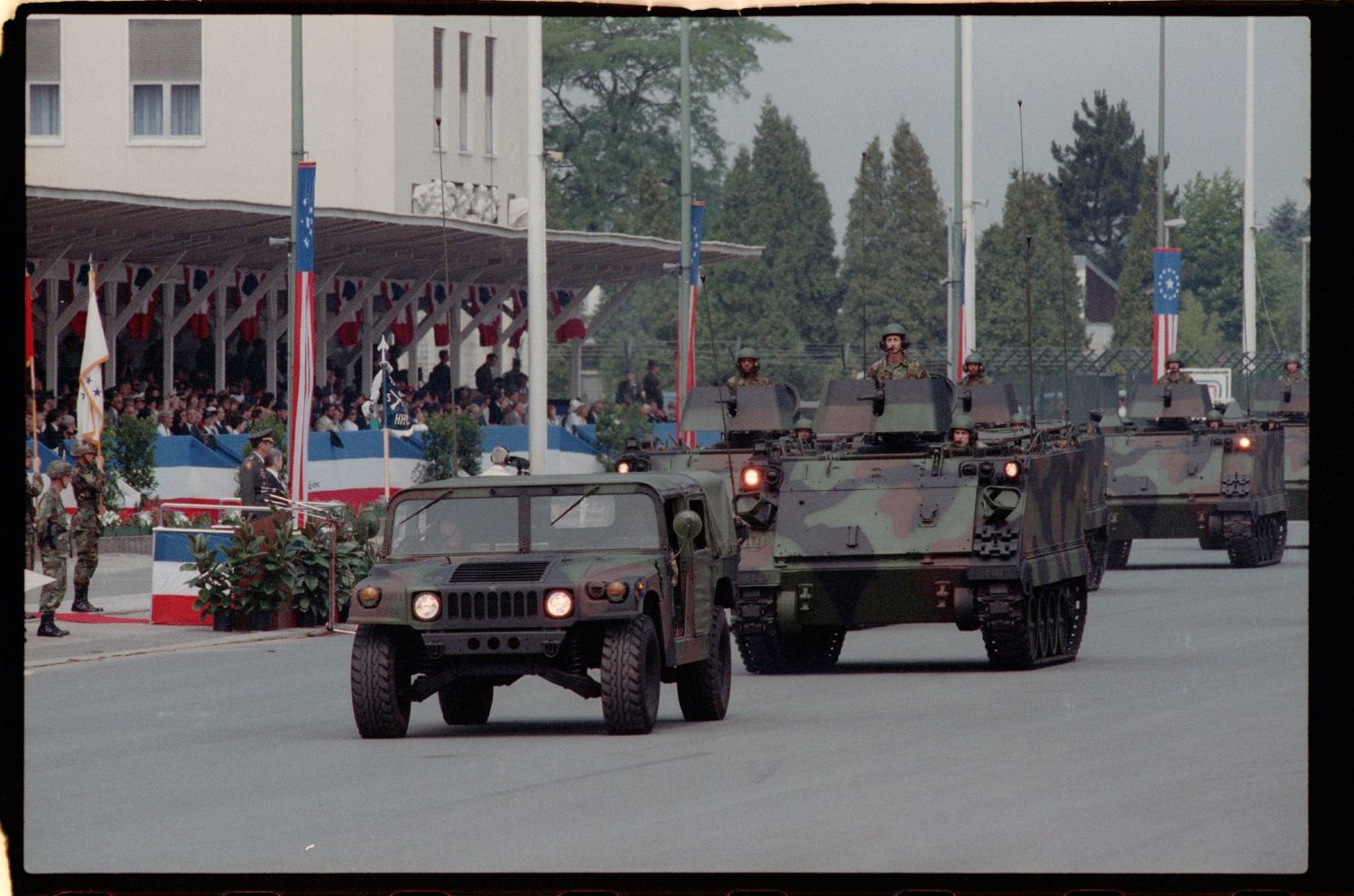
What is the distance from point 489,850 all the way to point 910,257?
157 ft

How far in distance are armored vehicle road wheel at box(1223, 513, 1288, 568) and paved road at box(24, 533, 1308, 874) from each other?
10.7 meters

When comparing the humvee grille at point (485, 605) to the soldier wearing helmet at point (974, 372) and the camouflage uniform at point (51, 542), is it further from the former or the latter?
the soldier wearing helmet at point (974, 372)

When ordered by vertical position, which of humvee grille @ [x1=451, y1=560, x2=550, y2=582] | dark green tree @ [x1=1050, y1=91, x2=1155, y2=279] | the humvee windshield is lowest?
humvee grille @ [x1=451, y1=560, x2=550, y2=582]

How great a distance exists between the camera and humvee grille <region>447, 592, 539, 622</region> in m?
13.3

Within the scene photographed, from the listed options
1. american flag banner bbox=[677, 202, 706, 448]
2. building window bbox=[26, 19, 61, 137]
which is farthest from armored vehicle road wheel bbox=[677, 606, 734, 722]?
building window bbox=[26, 19, 61, 137]

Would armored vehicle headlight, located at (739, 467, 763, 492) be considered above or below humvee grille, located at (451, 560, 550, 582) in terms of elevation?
above

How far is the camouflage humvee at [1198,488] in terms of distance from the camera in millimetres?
30172

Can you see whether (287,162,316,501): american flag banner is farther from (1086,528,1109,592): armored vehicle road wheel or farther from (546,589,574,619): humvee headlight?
(546,589,574,619): humvee headlight

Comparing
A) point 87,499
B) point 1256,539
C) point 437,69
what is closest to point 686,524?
point 87,499

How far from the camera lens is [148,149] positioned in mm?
40500

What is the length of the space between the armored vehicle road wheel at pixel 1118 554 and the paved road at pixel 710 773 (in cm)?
1165

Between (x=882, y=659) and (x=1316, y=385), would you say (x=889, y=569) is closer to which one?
(x=882, y=659)

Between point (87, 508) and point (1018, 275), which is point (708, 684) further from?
point (1018, 275)
